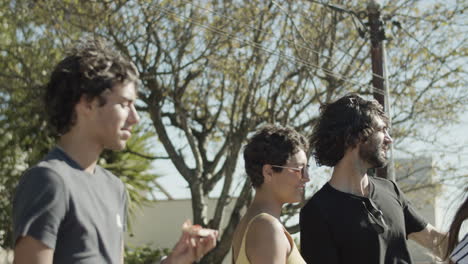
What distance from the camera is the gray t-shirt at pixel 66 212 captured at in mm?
2143

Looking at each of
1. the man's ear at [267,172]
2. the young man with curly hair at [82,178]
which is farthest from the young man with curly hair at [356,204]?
the young man with curly hair at [82,178]

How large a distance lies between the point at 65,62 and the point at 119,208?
21.3 inches

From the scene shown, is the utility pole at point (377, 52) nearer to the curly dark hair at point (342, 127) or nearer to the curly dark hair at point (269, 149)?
the curly dark hair at point (342, 127)

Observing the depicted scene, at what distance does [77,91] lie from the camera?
7.72 feet

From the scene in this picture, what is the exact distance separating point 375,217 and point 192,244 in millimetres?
1675

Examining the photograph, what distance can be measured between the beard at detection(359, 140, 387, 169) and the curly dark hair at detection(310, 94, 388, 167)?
0.04 metres

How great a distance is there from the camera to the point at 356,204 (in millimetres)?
3637

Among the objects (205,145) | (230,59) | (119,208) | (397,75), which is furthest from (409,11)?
(119,208)

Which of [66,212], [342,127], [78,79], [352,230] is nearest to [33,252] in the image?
[66,212]

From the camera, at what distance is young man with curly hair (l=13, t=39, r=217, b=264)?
215cm

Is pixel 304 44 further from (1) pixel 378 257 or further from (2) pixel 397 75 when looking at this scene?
(1) pixel 378 257

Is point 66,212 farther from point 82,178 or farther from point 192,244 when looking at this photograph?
point 192,244

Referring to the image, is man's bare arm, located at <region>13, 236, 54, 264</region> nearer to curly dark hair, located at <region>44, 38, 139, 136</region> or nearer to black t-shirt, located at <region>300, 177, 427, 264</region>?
curly dark hair, located at <region>44, 38, 139, 136</region>

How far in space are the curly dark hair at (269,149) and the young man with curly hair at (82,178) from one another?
3.65 ft
